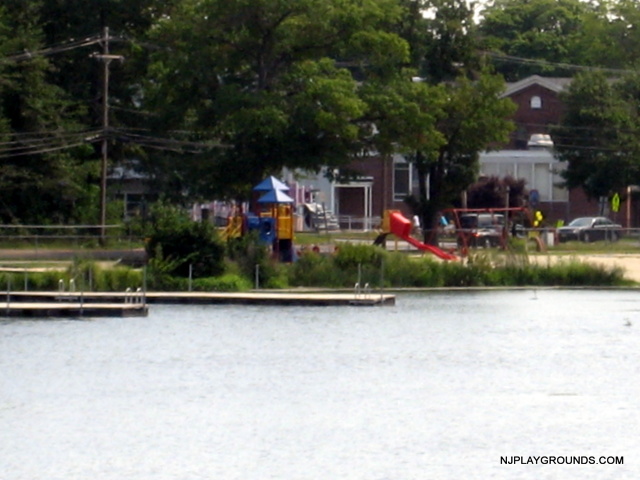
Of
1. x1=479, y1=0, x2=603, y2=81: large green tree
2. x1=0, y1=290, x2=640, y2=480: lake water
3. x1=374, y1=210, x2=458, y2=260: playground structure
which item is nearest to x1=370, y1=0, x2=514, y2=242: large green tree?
x1=374, y1=210, x2=458, y2=260: playground structure

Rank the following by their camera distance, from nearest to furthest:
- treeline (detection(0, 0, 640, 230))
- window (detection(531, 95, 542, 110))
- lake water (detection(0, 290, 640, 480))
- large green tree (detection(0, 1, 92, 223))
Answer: lake water (detection(0, 290, 640, 480)), treeline (detection(0, 0, 640, 230)), large green tree (detection(0, 1, 92, 223)), window (detection(531, 95, 542, 110))

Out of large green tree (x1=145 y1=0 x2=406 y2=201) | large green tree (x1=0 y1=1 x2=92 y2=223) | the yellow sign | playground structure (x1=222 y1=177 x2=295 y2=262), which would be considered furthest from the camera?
the yellow sign

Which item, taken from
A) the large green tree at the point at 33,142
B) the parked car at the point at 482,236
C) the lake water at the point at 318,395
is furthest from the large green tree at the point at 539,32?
the lake water at the point at 318,395

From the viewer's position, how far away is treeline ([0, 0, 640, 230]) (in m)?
58.0

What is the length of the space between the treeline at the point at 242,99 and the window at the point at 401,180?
592 inches

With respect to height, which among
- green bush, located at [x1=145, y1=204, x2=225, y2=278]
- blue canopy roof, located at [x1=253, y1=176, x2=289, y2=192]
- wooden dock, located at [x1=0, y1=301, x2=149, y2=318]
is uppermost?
blue canopy roof, located at [x1=253, y1=176, x2=289, y2=192]

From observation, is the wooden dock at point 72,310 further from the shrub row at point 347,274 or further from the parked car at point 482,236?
the parked car at point 482,236

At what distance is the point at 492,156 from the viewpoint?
324ft

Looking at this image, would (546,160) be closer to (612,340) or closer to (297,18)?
(297,18)

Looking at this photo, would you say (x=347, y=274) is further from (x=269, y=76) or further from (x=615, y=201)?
(x=615, y=201)

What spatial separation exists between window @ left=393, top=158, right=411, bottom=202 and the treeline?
592 inches

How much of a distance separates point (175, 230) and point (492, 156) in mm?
54779

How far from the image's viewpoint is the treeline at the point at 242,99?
58000mm

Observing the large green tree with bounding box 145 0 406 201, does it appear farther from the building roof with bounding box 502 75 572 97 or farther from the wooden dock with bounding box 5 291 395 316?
the building roof with bounding box 502 75 572 97
